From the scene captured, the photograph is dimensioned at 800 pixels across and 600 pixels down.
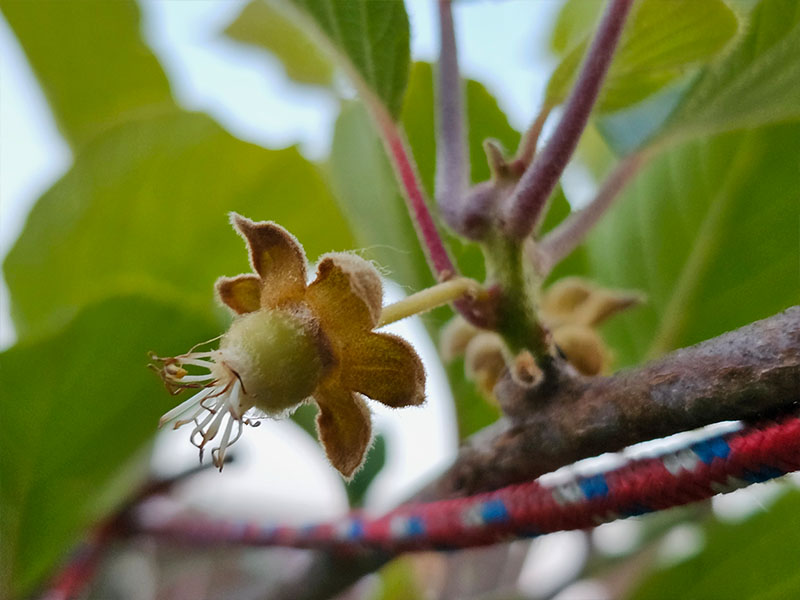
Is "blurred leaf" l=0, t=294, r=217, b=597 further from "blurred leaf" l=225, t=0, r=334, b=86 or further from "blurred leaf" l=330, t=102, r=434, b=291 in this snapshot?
"blurred leaf" l=225, t=0, r=334, b=86

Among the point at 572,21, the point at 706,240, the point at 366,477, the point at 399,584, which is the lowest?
the point at 399,584

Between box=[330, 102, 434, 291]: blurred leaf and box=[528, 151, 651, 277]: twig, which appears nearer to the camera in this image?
box=[528, 151, 651, 277]: twig

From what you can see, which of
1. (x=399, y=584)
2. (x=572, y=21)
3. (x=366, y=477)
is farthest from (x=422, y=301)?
(x=399, y=584)

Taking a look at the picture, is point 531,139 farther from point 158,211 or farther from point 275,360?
point 158,211

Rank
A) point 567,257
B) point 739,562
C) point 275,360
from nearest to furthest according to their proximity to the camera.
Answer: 1. point 275,360
2. point 739,562
3. point 567,257

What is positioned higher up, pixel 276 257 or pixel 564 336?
pixel 276 257

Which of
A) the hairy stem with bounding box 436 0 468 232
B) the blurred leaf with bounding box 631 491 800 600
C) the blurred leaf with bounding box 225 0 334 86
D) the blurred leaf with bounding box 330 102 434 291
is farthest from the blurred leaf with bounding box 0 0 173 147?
the blurred leaf with bounding box 631 491 800 600

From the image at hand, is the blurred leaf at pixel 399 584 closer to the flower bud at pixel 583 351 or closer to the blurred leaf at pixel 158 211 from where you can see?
the blurred leaf at pixel 158 211

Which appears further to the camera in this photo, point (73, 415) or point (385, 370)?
point (73, 415)

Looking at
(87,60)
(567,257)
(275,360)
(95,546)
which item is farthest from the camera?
(87,60)
